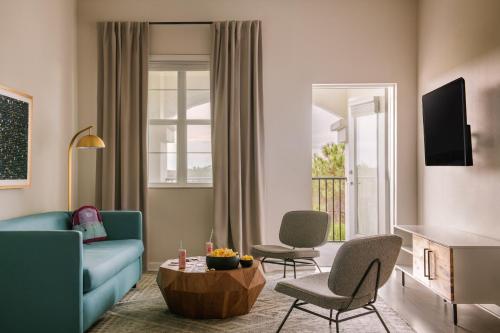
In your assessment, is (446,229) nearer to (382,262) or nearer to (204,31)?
(382,262)

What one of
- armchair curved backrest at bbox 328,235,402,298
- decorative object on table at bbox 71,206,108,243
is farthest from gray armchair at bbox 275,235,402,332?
decorative object on table at bbox 71,206,108,243

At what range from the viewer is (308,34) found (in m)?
5.63

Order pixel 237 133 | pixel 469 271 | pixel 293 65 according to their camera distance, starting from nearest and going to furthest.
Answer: pixel 469 271 < pixel 237 133 < pixel 293 65

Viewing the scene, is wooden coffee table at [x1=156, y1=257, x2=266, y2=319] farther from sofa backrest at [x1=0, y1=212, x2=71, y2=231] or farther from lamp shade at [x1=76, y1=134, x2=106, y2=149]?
lamp shade at [x1=76, y1=134, x2=106, y2=149]

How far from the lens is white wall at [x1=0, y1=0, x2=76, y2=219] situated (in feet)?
13.3

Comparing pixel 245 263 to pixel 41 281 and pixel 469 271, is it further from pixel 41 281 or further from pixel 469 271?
pixel 469 271

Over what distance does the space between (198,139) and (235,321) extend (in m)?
2.62

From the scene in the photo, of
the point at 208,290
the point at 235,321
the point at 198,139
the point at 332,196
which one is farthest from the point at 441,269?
the point at 332,196

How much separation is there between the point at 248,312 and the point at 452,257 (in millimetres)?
1575

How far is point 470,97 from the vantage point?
420 centimetres

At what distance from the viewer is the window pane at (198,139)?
5723mm

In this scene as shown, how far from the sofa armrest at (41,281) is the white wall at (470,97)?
3.12 m

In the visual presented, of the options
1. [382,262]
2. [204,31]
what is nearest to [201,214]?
[204,31]

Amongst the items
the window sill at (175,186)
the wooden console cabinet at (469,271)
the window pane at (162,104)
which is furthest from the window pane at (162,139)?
the wooden console cabinet at (469,271)
